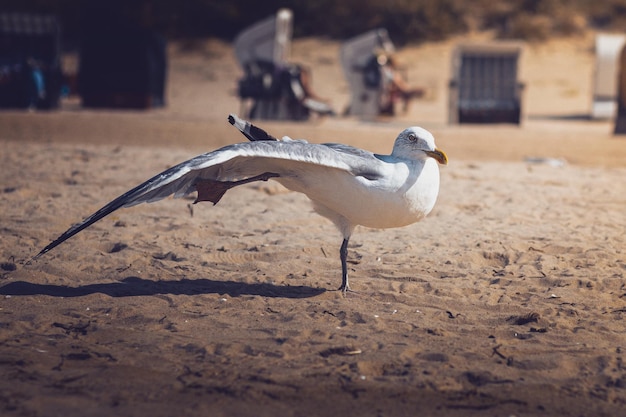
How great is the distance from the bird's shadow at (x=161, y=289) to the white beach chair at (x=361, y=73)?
1600 centimetres

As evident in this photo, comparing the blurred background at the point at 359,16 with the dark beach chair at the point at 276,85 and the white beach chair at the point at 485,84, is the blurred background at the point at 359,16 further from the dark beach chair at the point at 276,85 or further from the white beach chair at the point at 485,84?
the dark beach chair at the point at 276,85

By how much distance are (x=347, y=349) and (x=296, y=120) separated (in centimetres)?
1532

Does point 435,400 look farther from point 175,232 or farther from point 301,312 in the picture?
point 175,232

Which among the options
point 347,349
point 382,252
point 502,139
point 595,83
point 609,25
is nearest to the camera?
point 347,349

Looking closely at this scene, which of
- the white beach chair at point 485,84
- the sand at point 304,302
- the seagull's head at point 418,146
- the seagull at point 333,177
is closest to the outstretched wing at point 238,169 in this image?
the seagull at point 333,177

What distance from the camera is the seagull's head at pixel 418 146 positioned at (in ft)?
14.8

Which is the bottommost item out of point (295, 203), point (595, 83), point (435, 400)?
point (435, 400)

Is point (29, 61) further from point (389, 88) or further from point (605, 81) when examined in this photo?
point (605, 81)

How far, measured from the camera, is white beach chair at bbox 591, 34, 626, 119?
2044cm

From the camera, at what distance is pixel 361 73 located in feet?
68.5

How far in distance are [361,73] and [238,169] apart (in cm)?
1664

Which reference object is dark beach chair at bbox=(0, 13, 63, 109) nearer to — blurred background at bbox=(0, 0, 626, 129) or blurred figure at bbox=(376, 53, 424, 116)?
blurred background at bbox=(0, 0, 626, 129)

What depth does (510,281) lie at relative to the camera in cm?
512

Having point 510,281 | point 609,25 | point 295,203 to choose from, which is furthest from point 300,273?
point 609,25
